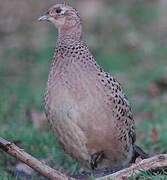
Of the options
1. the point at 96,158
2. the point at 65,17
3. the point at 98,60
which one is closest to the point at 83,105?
the point at 96,158

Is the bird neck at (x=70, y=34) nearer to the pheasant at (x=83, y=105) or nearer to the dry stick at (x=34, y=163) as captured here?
the pheasant at (x=83, y=105)

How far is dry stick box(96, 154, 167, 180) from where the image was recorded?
16.5ft

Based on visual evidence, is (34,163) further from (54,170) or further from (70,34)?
(70,34)

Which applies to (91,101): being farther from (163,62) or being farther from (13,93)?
(163,62)

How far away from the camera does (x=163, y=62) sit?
407 inches

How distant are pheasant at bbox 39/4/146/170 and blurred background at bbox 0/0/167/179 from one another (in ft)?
1.72

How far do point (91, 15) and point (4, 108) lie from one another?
20.4ft

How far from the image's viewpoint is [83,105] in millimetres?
5402

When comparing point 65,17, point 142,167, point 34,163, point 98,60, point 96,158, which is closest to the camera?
point 34,163

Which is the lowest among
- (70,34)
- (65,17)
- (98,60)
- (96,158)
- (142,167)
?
(98,60)

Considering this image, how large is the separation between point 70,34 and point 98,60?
481 centimetres

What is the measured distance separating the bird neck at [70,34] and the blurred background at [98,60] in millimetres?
1015

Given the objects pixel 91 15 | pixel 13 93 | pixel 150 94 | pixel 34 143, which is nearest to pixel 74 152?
pixel 34 143

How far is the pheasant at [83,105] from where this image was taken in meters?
5.43
